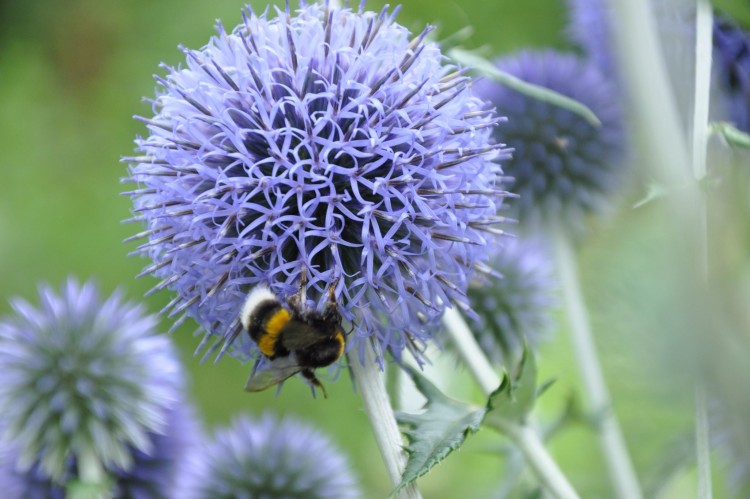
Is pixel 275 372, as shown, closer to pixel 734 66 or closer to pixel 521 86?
pixel 521 86

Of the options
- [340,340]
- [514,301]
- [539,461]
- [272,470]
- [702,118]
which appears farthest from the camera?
[514,301]

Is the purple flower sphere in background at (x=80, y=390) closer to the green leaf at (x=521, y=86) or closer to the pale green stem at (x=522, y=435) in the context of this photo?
the pale green stem at (x=522, y=435)

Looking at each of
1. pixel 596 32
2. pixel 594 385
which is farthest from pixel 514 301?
pixel 596 32

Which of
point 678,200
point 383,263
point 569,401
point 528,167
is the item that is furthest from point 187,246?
point 528,167

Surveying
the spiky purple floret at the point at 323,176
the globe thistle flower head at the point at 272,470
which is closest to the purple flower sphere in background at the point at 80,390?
the globe thistle flower head at the point at 272,470

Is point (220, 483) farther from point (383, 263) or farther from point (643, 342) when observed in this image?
point (643, 342)

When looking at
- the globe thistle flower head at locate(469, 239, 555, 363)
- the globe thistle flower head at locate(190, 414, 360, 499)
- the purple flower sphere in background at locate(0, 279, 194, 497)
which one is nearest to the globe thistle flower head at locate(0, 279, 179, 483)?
Answer: the purple flower sphere in background at locate(0, 279, 194, 497)
